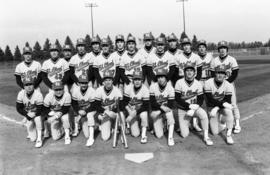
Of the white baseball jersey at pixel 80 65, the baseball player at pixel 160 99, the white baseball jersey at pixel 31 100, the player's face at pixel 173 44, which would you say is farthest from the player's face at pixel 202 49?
the white baseball jersey at pixel 31 100

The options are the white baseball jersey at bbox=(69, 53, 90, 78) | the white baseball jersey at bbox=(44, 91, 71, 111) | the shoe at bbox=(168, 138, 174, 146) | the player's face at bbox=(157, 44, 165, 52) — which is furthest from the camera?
the white baseball jersey at bbox=(69, 53, 90, 78)

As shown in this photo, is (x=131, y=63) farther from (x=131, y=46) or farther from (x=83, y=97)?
(x=83, y=97)

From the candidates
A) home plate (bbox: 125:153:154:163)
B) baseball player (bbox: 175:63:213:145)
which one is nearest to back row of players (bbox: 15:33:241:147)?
baseball player (bbox: 175:63:213:145)

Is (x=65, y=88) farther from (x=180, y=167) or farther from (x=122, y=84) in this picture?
(x=180, y=167)

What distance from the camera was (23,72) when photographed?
23.6 ft

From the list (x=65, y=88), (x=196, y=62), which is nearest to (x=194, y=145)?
(x=196, y=62)

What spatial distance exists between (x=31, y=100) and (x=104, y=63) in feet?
6.20

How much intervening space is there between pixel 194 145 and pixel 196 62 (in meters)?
2.12

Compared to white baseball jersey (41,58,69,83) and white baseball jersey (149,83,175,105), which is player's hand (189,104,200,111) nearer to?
white baseball jersey (149,83,175,105)

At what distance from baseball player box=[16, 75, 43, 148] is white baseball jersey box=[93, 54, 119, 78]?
1531 millimetres

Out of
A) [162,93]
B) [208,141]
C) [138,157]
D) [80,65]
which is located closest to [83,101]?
[80,65]

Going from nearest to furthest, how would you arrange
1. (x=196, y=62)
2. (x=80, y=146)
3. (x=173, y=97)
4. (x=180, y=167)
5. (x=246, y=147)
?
(x=180, y=167) < (x=246, y=147) < (x=80, y=146) < (x=173, y=97) < (x=196, y=62)

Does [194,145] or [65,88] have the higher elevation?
[65,88]

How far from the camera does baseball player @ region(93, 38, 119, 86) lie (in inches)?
281
